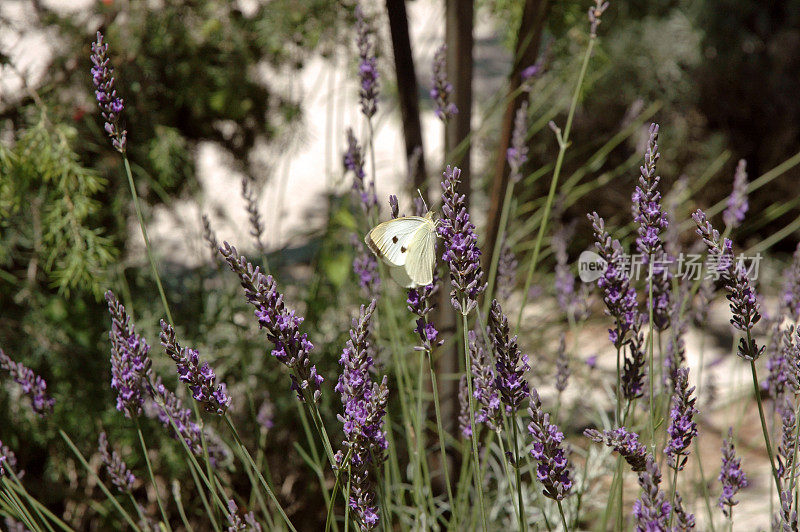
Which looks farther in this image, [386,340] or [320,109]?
[320,109]

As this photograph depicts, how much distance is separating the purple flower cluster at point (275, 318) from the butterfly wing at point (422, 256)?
0.68 feet

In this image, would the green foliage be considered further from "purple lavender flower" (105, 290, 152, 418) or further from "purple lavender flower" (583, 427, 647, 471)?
"purple lavender flower" (583, 427, 647, 471)

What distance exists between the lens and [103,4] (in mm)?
2281

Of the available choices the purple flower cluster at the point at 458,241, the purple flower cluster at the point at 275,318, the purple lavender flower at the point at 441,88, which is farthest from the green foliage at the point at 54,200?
the purple flower cluster at the point at 458,241

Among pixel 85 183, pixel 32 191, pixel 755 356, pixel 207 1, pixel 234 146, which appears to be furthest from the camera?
pixel 234 146

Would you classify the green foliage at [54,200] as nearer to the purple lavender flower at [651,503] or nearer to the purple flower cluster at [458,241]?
the purple flower cluster at [458,241]

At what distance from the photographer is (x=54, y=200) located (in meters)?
1.92

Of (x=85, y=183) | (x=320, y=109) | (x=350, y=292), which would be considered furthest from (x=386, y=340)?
(x=320, y=109)

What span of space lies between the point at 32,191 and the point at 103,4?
68 centimetres

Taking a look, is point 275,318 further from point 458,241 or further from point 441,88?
point 441,88

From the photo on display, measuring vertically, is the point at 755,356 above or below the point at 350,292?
below

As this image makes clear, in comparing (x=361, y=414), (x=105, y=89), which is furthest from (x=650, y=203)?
(x=105, y=89)

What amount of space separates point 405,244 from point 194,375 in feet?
1.33

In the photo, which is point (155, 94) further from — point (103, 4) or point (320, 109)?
point (320, 109)
